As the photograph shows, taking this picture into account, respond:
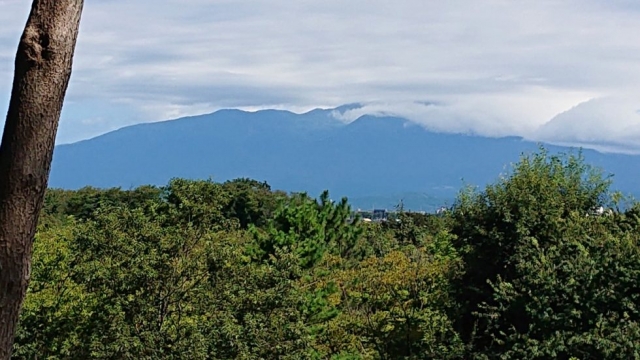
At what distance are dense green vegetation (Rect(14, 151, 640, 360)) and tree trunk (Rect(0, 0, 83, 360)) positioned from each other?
1167 centimetres

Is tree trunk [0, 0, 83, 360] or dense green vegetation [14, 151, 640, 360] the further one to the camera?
dense green vegetation [14, 151, 640, 360]

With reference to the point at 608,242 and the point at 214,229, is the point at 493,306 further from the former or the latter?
the point at 214,229

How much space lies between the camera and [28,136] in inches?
142

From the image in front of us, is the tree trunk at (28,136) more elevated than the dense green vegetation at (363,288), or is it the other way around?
the tree trunk at (28,136)

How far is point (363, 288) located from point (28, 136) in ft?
63.1

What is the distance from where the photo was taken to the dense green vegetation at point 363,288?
16.1 meters

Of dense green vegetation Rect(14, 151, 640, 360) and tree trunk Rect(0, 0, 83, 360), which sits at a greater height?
tree trunk Rect(0, 0, 83, 360)

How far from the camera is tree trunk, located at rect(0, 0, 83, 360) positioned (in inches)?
142

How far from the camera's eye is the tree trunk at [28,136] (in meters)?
3.61

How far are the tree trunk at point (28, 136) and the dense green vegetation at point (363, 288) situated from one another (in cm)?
1167

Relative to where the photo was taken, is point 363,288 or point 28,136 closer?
point 28,136

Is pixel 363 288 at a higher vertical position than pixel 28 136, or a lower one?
lower

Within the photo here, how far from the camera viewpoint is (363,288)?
884 inches

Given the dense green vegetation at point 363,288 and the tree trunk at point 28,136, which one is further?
the dense green vegetation at point 363,288
